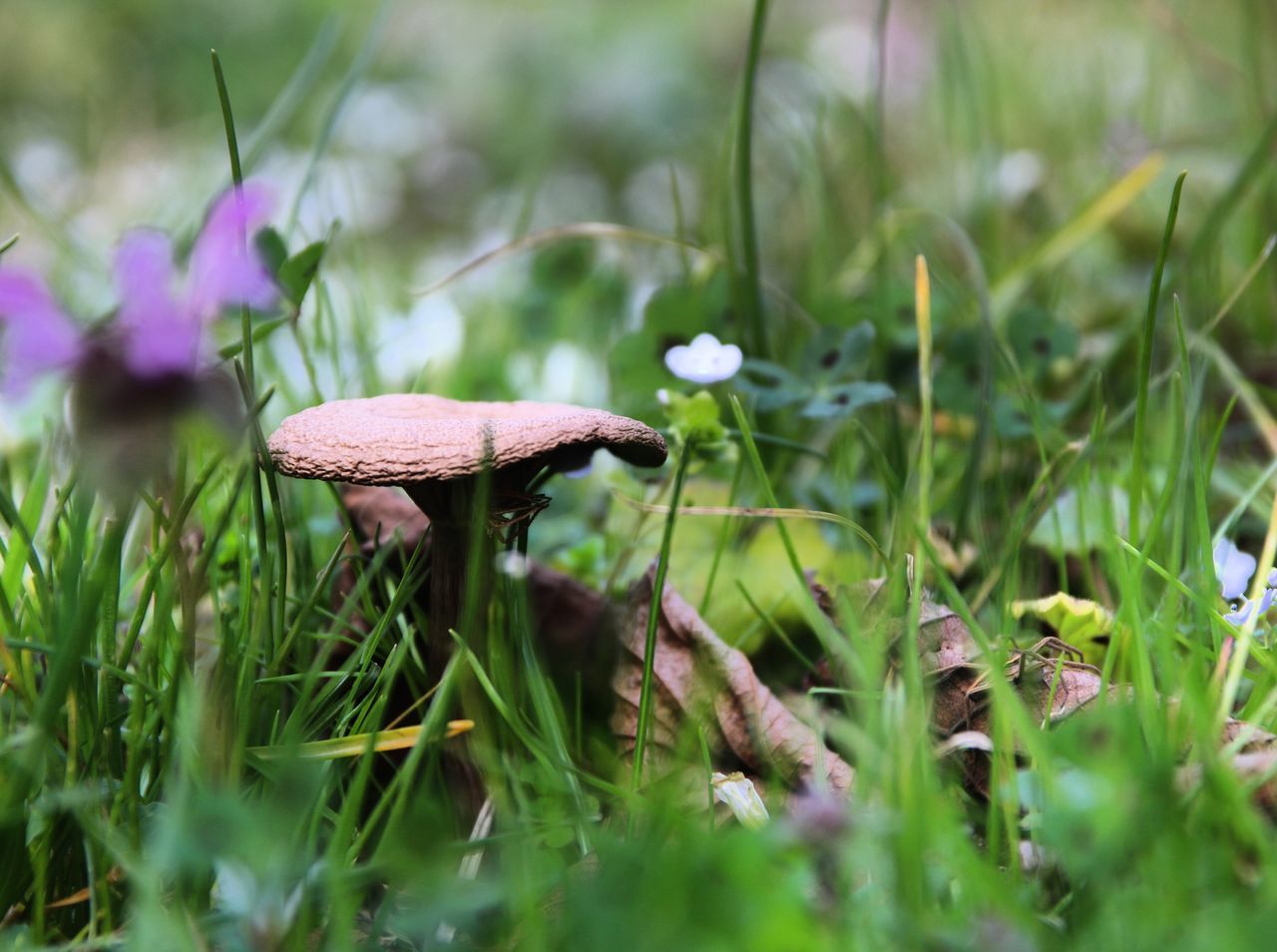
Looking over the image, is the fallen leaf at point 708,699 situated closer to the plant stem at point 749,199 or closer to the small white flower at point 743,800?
the small white flower at point 743,800

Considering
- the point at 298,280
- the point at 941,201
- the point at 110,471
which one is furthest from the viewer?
the point at 941,201

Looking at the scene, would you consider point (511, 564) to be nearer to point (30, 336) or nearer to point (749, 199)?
point (30, 336)

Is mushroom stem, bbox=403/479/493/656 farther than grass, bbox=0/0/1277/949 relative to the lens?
Yes

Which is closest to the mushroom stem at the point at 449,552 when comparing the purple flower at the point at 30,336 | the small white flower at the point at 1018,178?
the purple flower at the point at 30,336

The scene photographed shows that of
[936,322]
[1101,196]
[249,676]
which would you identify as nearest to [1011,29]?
[1101,196]

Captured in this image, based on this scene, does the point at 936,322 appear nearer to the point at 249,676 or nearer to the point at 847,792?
the point at 847,792

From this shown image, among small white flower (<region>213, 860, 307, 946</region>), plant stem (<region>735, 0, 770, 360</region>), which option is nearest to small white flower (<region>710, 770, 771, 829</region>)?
small white flower (<region>213, 860, 307, 946</region>)

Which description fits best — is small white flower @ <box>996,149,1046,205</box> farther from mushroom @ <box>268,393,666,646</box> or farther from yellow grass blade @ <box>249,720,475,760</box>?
yellow grass blade @ <box>249,720,475,760</box>

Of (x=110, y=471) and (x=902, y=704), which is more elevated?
(x=110, y=471)
